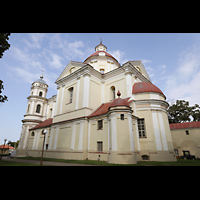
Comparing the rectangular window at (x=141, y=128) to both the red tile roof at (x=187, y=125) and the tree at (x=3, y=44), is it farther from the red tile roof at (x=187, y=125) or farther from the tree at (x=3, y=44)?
the red tile roof at (x=187, y=125)

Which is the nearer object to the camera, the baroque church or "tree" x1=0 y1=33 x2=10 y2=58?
"tree" x1=0 y1=33 x2=10 y2=58

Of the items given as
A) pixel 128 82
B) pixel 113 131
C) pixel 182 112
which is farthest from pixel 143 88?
pixel 182 112

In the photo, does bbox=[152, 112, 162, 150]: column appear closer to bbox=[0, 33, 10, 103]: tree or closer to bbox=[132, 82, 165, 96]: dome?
bbox=[132, 82, 165, 96]: dome

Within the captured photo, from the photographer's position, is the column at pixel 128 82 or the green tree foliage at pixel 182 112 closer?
the column at pixel 128 82

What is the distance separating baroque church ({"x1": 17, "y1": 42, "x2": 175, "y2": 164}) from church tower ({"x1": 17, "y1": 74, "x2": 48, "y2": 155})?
415 centimetres

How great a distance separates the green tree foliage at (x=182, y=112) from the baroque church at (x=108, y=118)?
67.6 ft

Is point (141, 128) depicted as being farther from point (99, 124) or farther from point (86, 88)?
point (86, 88)

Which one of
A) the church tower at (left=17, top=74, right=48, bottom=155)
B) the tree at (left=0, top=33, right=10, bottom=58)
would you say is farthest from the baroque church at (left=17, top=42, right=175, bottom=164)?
the tree at (left=0, top=33, right=10, bottom=58)

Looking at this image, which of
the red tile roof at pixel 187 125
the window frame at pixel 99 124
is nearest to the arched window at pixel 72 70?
the window frame at pixel 99 124

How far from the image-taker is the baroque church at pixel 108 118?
1342 cm

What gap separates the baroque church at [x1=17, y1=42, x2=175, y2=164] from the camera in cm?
1342

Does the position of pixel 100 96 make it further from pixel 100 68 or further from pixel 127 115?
pixel 127 115

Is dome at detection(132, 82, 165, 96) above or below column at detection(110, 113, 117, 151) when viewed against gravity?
above
